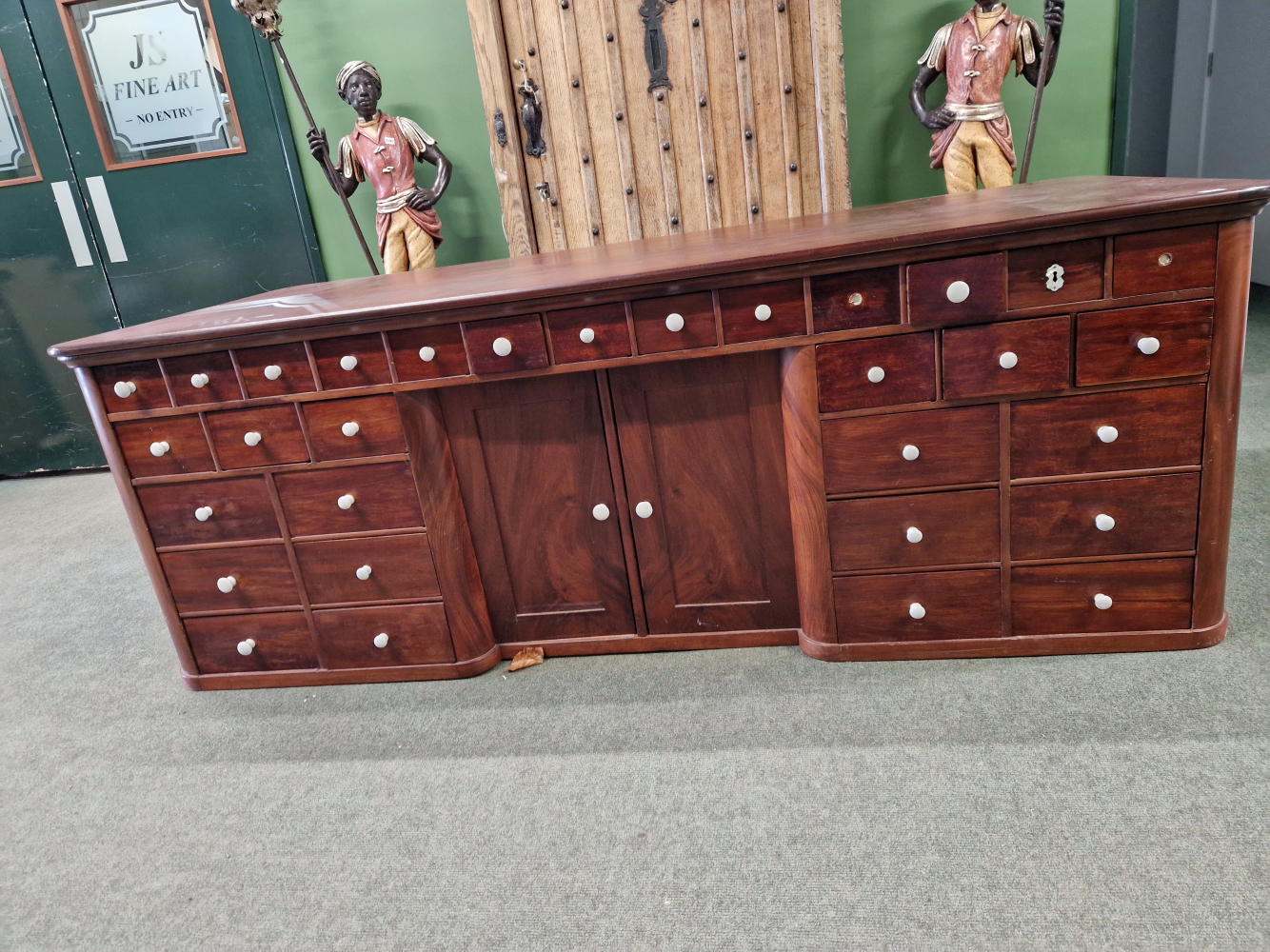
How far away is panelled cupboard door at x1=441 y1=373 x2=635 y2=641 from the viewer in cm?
181

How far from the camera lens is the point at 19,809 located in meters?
1.71

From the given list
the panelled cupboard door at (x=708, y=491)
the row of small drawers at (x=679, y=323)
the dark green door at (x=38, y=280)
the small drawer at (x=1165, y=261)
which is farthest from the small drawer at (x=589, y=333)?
the dark green door at (x=38, y=280)

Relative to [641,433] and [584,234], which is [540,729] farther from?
[584,234]

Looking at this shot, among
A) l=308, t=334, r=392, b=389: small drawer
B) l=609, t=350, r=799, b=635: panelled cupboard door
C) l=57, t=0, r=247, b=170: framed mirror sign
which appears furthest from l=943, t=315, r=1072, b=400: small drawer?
l=57, t=0, r=247, b=170: framed mirror sign

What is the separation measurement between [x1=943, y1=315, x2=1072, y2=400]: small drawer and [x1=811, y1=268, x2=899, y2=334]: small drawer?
0.13 metres

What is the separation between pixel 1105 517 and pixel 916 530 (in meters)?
0.36

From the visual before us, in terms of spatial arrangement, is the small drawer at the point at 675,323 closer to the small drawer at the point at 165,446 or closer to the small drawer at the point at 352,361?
the small drawer at the point at 352,361

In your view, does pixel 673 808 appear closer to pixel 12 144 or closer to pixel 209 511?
pixel 209 511

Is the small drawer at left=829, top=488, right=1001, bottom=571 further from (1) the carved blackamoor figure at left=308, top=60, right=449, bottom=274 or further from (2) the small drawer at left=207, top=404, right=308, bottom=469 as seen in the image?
(1) the carved blackamoor figure at left=308, top=60, right=449, bottom=274

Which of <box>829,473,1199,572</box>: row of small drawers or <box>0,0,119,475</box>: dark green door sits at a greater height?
<box>0,0,119,475</box>: dark green door

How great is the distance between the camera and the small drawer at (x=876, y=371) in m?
1.59

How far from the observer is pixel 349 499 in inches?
72.6

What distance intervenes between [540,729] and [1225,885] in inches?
47.2

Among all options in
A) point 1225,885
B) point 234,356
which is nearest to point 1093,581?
point 1225,885
